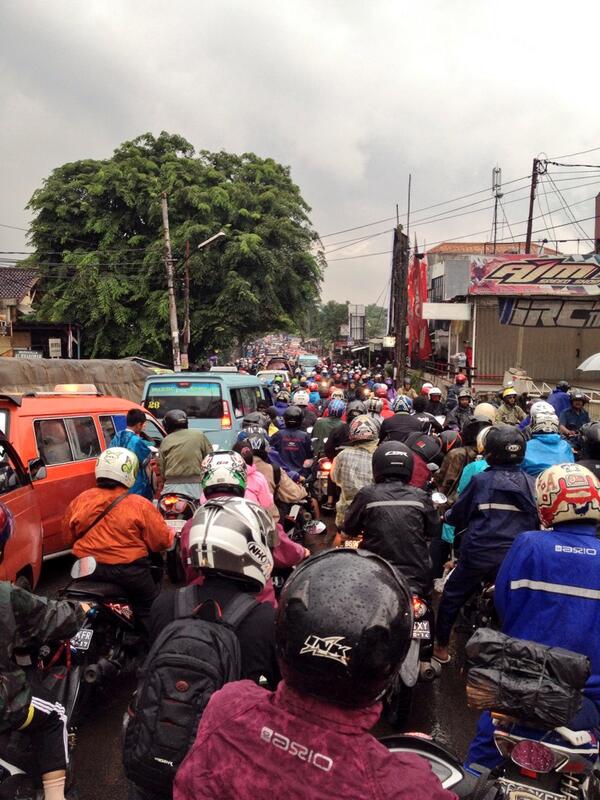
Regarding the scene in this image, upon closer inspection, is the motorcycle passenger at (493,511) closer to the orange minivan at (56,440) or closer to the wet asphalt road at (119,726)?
the wet asphalt road at (119,726)

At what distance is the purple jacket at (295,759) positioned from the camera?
1.25 meters

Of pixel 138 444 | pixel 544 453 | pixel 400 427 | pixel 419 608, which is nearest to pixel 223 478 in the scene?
pixel 419 608

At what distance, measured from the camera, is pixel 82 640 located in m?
3.67

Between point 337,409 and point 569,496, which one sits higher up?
point 569,496

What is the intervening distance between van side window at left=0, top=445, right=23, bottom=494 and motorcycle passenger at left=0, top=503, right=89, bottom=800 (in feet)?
6.31

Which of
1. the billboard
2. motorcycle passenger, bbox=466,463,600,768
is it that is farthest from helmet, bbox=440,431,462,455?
the billboard

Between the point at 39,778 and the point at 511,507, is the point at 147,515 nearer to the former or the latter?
the point at 39,778

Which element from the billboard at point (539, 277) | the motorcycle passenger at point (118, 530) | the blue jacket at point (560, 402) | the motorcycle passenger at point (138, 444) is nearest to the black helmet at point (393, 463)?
the motorcycle passenger at point (118, 530)

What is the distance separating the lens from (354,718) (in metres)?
1.33

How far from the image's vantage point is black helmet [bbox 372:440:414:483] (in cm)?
419

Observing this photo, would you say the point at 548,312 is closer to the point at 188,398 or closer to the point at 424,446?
the point at 188,398

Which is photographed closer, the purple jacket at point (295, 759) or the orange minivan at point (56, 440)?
the purple jacket at point (295, 759)

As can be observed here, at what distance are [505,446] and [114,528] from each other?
8.23 ft

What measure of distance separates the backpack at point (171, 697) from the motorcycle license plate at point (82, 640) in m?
1.79
